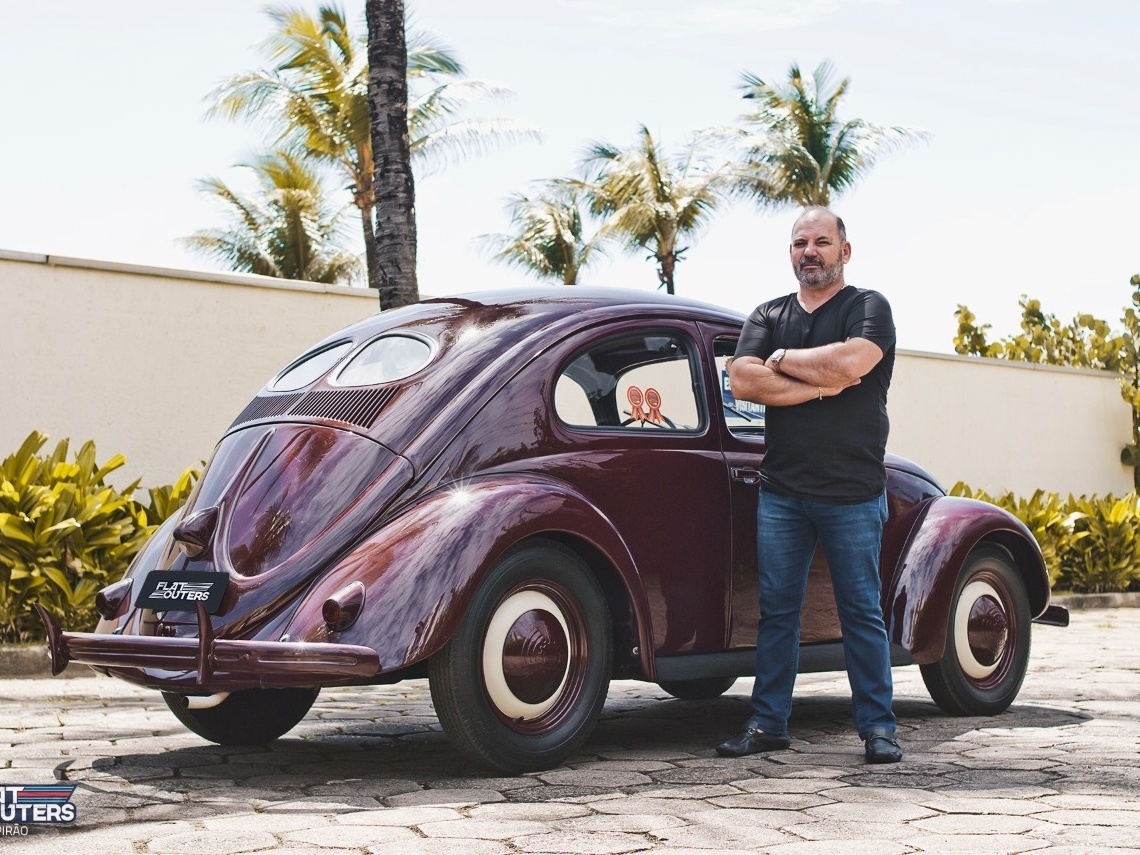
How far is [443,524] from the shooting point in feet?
14.7

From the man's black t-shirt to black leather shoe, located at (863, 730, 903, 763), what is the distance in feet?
2.73

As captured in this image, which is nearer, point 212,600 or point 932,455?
point 212,600

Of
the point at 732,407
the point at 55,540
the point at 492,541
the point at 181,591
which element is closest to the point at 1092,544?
the point at 732,407

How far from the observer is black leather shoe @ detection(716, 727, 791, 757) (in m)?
5.05

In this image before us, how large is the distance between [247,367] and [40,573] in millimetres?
3779

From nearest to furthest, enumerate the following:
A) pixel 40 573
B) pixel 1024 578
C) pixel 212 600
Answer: pixel 212 600 < pixel 1024 578 < pixel 40 573

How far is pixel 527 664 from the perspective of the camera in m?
4.58

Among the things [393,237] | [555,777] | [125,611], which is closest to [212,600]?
[125,611]

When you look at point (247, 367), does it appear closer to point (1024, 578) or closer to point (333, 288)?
point (333, 288)

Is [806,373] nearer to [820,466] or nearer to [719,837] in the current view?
[820,466]

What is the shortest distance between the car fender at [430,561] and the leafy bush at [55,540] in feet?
14.4

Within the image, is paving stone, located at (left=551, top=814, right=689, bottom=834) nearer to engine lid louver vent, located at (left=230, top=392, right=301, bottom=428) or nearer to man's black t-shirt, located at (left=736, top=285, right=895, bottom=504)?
man's black t-shirt, located at (left=736, top=285, right=895, bottom=504)

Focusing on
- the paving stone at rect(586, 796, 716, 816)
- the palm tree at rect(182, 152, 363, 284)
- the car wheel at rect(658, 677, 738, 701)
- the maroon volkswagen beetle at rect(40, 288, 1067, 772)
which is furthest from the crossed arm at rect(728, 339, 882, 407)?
the palm tree at rect(182, 152, 363, 284)

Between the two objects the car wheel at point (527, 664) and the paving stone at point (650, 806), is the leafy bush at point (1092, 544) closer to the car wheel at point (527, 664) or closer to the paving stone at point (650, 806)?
the car wheel at point (527, 664)
